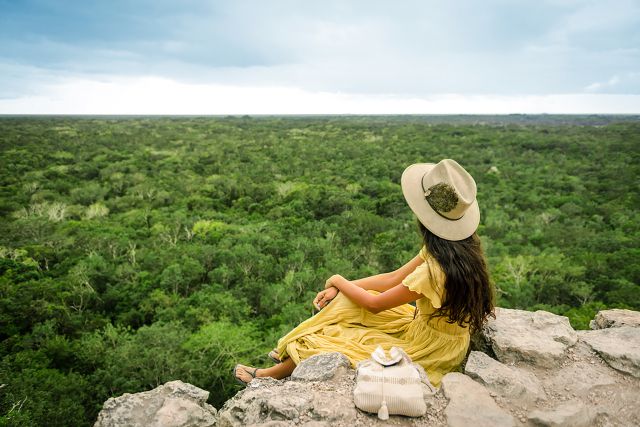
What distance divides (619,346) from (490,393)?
163 centimetres

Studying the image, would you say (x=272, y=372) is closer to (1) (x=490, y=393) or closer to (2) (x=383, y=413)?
(2) (x=383, y=413)

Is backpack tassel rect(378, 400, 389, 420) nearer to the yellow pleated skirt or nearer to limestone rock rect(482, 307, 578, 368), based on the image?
the yellow pleated skirt

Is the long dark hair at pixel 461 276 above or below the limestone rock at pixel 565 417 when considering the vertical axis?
above

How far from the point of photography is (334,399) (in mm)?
2867

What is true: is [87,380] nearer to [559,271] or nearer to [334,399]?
[334,399]

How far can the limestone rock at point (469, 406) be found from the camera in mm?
2580

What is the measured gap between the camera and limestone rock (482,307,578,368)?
344 centimetres

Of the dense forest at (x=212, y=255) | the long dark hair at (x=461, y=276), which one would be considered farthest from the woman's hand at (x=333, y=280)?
the dense forest at (x=212, y=255)

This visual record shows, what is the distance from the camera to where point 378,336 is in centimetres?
361

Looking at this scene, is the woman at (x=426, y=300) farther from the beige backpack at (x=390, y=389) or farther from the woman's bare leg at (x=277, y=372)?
the beige backpack at (x=390, y=389)

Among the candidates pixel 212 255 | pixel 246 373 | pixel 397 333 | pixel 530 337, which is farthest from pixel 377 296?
pixel 212 255

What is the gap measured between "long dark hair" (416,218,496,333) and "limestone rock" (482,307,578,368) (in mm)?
642

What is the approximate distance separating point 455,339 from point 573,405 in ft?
3.11

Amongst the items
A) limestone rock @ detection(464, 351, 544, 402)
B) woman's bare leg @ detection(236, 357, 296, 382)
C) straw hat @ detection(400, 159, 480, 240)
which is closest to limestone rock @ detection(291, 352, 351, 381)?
woman's bare leg @ detection(236, 357, 296, 382)
